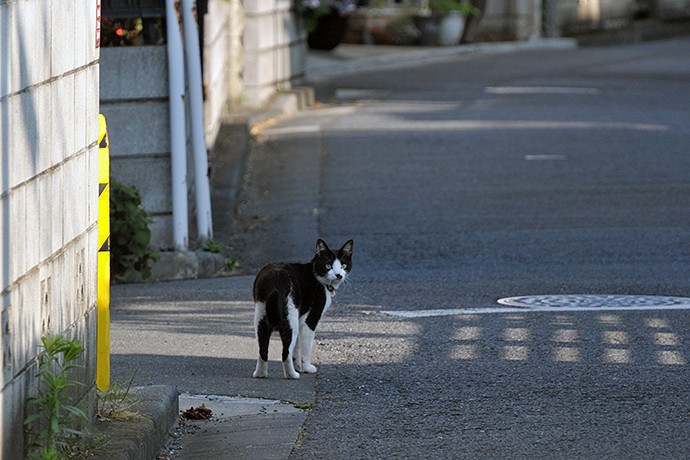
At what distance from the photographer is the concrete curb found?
17.2 ft

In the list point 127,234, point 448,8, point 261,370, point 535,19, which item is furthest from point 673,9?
point 261,370

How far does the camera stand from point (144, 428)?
18.3 feet

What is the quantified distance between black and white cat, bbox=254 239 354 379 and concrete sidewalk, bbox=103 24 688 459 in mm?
142

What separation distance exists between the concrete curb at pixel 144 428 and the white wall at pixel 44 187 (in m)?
0.21

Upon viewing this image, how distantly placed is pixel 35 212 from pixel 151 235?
6257mm

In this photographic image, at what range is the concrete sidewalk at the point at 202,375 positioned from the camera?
19.3 feet

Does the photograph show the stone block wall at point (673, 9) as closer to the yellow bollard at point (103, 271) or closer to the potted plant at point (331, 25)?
the potted plant at point (331, 25)

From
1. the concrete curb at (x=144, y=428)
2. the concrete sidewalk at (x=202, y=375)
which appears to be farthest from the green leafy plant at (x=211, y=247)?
the concrete curb at (x=144, y=428)

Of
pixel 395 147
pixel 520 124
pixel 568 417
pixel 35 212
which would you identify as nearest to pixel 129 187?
pixel 568 417

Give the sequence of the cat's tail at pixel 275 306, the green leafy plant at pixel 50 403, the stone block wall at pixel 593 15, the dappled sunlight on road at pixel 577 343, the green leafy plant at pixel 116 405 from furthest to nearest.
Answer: the stone block wall at pixel 593 15 → the dappled sunlight on road at pixel 577 343 → the cat's tail at pixel 275 306 → the green leafy plant at pixel 116 405 → the green leafy plant at pixel 50 403

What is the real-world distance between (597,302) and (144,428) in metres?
4.34

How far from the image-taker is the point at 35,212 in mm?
4551

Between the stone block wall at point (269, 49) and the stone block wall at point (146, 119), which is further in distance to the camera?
the stone block wall at point (269, 49)

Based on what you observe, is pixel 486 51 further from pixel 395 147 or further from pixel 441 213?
pixel 441 213
